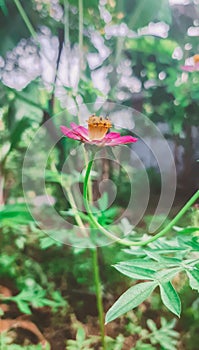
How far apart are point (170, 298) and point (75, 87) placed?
23.7 inches

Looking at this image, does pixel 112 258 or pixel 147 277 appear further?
pixel 112 258

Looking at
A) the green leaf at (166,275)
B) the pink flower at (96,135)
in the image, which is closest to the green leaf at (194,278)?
the green leaf at (166,275)

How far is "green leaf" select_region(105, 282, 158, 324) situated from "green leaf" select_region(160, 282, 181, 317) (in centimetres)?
1

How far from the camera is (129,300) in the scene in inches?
14.8

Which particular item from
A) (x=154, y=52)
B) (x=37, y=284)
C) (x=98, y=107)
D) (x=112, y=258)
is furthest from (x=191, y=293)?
(x=154, y=52)

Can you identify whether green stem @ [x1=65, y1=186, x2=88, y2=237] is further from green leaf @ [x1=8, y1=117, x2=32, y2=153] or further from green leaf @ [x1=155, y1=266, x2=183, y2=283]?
green leaf @ [x1=155, y1=266, x2=183, y2=283]

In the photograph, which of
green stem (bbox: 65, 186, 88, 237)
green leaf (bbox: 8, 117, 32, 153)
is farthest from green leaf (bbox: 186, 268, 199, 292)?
green leaf (bbox: 8, 117, 32, 153)

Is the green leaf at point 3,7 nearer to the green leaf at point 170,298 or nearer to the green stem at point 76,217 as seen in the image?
the green stem at point 76,217

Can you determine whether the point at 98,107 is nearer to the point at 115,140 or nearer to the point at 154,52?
the point at 154,52

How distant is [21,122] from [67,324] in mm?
445

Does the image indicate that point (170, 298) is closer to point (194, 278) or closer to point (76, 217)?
point (194, 278)

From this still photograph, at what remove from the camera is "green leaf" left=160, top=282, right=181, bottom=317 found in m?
0.37

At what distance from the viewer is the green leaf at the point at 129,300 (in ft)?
1.20

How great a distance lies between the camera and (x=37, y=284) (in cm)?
89
